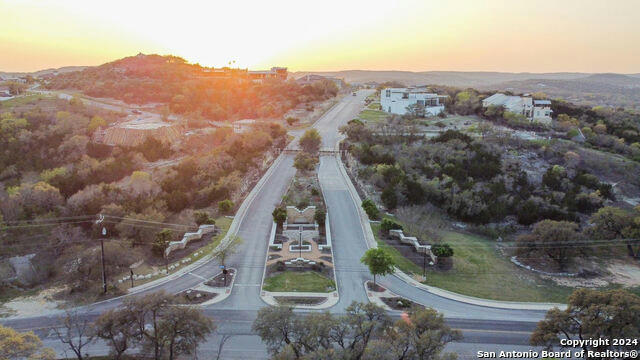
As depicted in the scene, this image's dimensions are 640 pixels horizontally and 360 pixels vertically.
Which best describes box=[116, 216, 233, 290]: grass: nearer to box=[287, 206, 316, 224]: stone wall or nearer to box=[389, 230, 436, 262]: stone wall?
box=[287, 206, 316, 224]: stone wall

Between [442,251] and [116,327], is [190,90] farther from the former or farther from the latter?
[116,327]

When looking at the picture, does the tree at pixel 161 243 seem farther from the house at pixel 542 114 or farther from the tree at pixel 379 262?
the house at pixel 542 114

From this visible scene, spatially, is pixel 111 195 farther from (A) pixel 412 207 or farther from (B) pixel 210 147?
(A) pixel 412 207

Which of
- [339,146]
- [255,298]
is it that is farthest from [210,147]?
[255,298]

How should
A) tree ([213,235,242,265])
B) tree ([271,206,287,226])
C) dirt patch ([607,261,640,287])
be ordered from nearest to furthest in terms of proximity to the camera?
tree ([213,235,242,265]) < dirt patch ([607,261,640,287]) < tree ([271,206,287,226])

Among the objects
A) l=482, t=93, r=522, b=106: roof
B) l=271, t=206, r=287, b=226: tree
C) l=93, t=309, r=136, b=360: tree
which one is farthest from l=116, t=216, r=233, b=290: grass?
l=482, t=93, r=522, b=106: roof
